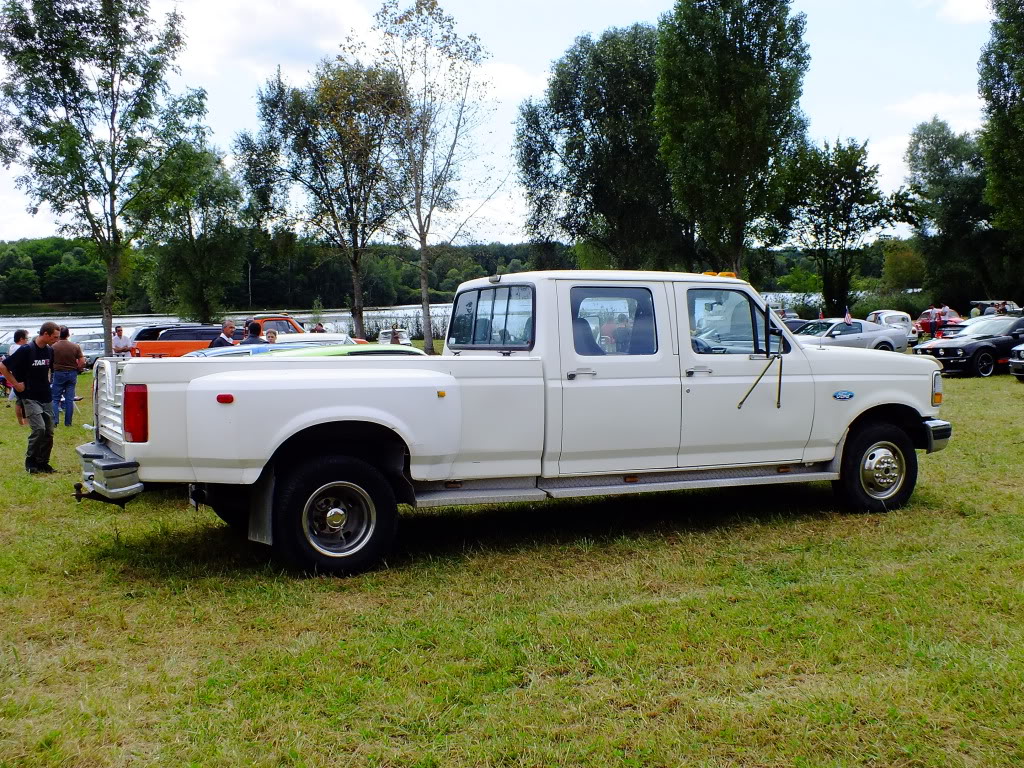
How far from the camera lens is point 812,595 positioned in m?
5.30

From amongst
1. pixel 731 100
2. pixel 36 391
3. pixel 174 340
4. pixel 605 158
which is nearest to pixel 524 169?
pixel 605 158

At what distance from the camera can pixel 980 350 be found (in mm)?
20891

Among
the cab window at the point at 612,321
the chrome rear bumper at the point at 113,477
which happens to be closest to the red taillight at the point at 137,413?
the chrome rear bumper at the point at 113,477

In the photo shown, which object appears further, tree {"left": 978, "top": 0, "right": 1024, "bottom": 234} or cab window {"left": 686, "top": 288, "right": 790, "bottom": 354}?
tree {"left": 978, "top": 0, "right": 1024, "bottom": 234}

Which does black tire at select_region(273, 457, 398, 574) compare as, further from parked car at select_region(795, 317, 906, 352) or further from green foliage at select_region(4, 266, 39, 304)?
green foliage at select_region(4, 266, 39, 304)

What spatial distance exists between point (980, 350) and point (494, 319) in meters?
17.6

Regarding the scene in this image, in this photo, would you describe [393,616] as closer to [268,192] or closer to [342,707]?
[342,707]

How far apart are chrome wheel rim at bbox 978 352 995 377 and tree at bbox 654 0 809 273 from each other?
43.0ft

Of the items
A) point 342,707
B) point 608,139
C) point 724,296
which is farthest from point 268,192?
point 342,707

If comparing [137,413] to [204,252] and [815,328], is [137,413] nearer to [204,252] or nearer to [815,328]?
[815,328]

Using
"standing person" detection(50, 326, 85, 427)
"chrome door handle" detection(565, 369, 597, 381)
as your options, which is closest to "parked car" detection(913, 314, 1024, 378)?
"chrome door handle" detection(565, 369, 597, 381)

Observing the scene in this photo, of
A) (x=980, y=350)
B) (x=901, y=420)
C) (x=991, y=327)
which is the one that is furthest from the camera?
(x=991, y=327)

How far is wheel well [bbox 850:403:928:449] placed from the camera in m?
7.55

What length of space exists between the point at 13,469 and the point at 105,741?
27.3 ft
